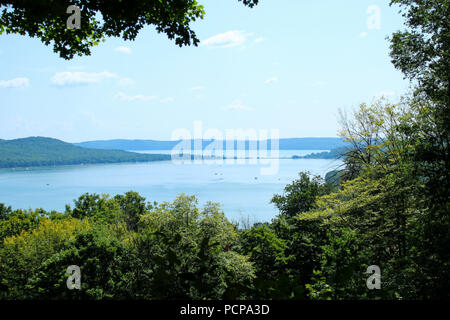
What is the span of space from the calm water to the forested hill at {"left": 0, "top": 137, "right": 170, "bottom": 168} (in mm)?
5089

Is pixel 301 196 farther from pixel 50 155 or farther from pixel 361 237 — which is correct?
pixel 50 155

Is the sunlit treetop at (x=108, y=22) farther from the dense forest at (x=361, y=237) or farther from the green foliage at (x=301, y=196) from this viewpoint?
the green foliage at (x=301, y=196)

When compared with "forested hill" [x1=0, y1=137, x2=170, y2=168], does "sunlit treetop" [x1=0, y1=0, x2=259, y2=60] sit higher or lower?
higher

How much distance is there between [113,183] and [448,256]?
132 metres

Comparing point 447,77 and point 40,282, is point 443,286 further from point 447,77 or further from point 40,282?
point 40,282

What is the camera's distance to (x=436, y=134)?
10.4 metres

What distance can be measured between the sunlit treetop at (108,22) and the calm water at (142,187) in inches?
2242

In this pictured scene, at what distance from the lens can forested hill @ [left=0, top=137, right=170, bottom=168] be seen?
126 metres

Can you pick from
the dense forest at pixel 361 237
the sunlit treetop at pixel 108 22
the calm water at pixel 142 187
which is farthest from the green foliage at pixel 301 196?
the calm water at pixel 142 187

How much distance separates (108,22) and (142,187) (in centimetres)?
10854

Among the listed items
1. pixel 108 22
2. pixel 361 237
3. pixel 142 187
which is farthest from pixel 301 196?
pixel 142 187

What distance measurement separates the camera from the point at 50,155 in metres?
134

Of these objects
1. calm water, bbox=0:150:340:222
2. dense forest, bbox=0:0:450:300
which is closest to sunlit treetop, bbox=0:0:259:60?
dense forest, bbox=0:0:450:300

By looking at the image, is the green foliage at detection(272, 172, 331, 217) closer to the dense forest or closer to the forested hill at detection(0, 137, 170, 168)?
the dense forest
